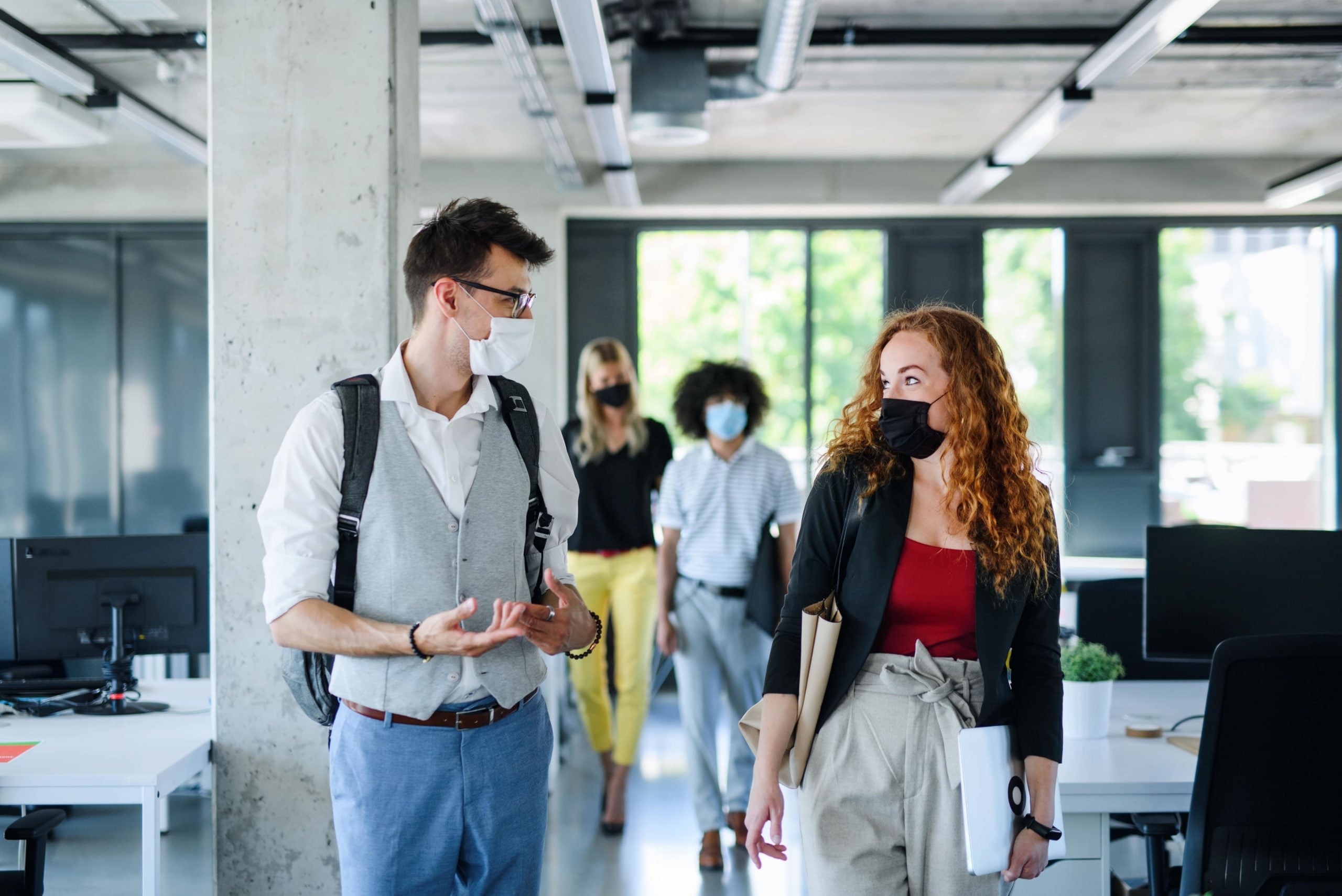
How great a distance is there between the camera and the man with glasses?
1701 millimetres

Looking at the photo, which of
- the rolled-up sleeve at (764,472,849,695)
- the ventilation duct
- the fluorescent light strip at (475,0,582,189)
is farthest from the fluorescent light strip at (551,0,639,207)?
the rolled-up sleeve at (764,472,849,695)

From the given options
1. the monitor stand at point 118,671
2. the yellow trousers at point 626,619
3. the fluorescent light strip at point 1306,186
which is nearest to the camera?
the monitor stand at point 118,671

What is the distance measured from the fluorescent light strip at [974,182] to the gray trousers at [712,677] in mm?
3203

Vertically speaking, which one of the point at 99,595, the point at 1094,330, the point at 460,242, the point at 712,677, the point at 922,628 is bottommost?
the point at 712,677

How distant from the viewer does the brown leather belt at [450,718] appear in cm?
175

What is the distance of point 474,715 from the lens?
1769 mm

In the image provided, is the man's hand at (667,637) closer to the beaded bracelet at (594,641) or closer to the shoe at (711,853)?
the shoe at (711,853)

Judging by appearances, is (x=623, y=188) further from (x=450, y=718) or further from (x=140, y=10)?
(x=450, y=718)

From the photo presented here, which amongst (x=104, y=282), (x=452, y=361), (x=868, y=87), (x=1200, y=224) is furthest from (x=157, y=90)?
(x=1200, y=224)

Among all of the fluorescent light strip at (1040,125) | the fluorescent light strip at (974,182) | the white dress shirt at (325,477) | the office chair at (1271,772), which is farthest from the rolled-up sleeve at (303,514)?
the fluorescent light strip at (974,182)

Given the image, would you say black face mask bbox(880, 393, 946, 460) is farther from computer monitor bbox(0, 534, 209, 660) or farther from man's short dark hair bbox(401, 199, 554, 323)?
computer monitor bbox(0, 534, 209, 660)

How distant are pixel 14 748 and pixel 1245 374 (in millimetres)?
7527

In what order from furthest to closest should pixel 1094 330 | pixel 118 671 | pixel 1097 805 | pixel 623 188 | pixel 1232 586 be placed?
pixel 1094 330
pixel 623 188
pixel 118 671
pixel 1232 586
pixel 1097 805

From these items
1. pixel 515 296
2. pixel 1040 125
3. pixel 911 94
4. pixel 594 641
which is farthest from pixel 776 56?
pixel 594 641
